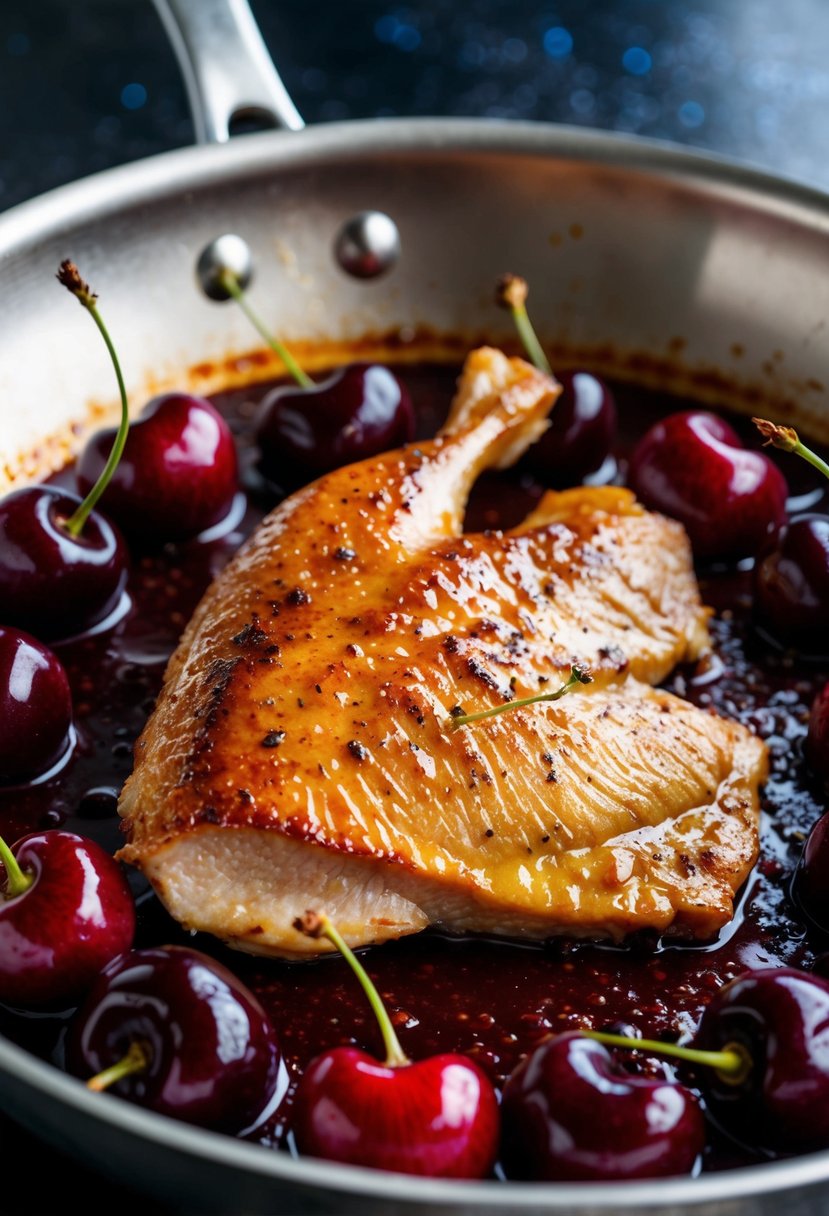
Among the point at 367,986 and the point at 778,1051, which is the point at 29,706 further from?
the point at 778,1051

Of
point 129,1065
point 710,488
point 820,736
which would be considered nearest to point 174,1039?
point 129,1065

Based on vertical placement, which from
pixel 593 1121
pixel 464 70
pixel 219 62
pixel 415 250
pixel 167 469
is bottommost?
pixel 593 1121

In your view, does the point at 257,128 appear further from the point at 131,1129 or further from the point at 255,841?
the point at 131,1129

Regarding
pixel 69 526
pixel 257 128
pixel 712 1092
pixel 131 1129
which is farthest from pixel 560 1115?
pixel 257 128

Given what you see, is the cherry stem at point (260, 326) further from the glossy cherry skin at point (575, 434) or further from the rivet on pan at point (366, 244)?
the glossy cherry skin at point (575, 434)

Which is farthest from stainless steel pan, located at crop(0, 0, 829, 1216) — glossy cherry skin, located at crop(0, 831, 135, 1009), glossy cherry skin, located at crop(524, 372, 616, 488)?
glossy cherry skin, located at crop(0, 831, 135, 1009)

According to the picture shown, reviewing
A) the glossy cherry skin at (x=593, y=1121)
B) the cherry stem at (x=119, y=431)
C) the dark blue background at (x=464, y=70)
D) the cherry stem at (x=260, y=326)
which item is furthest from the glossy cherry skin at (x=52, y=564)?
the dark blue background at (x=464, y=70)

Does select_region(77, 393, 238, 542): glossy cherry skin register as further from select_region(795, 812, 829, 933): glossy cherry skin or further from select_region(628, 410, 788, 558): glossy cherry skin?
select_region(795, 812, 829, 933): glossy cherry skin
